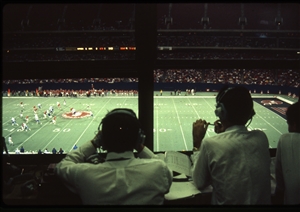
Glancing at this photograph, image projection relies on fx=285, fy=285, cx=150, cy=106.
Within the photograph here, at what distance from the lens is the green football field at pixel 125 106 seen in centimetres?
1330

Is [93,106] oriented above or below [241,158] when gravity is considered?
below

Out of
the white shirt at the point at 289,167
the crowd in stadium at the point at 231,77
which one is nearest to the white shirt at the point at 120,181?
the white shirt at the point at 289,167

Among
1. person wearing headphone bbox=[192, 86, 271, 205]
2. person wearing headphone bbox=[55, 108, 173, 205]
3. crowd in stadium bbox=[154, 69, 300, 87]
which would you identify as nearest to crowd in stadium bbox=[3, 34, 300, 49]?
crowd in stadium bbox=[154, 69, 300, 87]

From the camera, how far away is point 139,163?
112 cm

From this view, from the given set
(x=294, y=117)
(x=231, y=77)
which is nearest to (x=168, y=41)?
(x=231, y=77)

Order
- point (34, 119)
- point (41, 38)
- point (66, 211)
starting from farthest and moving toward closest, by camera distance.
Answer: point (41, 38)
point (34, 119)
point (66, 211)

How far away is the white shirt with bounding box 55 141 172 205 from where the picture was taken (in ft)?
3.54

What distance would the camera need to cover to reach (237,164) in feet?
3.99

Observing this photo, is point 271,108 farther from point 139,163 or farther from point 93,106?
point 139,163

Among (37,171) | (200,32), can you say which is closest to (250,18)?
(200,32)

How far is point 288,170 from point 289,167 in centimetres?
2

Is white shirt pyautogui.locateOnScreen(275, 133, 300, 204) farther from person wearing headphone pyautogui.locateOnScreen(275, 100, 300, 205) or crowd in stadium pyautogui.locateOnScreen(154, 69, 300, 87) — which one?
crowd in stadium pyautogui.locateOnScreen(154, 69, 300, 87)

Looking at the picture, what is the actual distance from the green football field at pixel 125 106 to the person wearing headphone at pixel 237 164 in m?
9.24

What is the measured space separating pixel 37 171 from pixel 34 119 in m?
17.0
